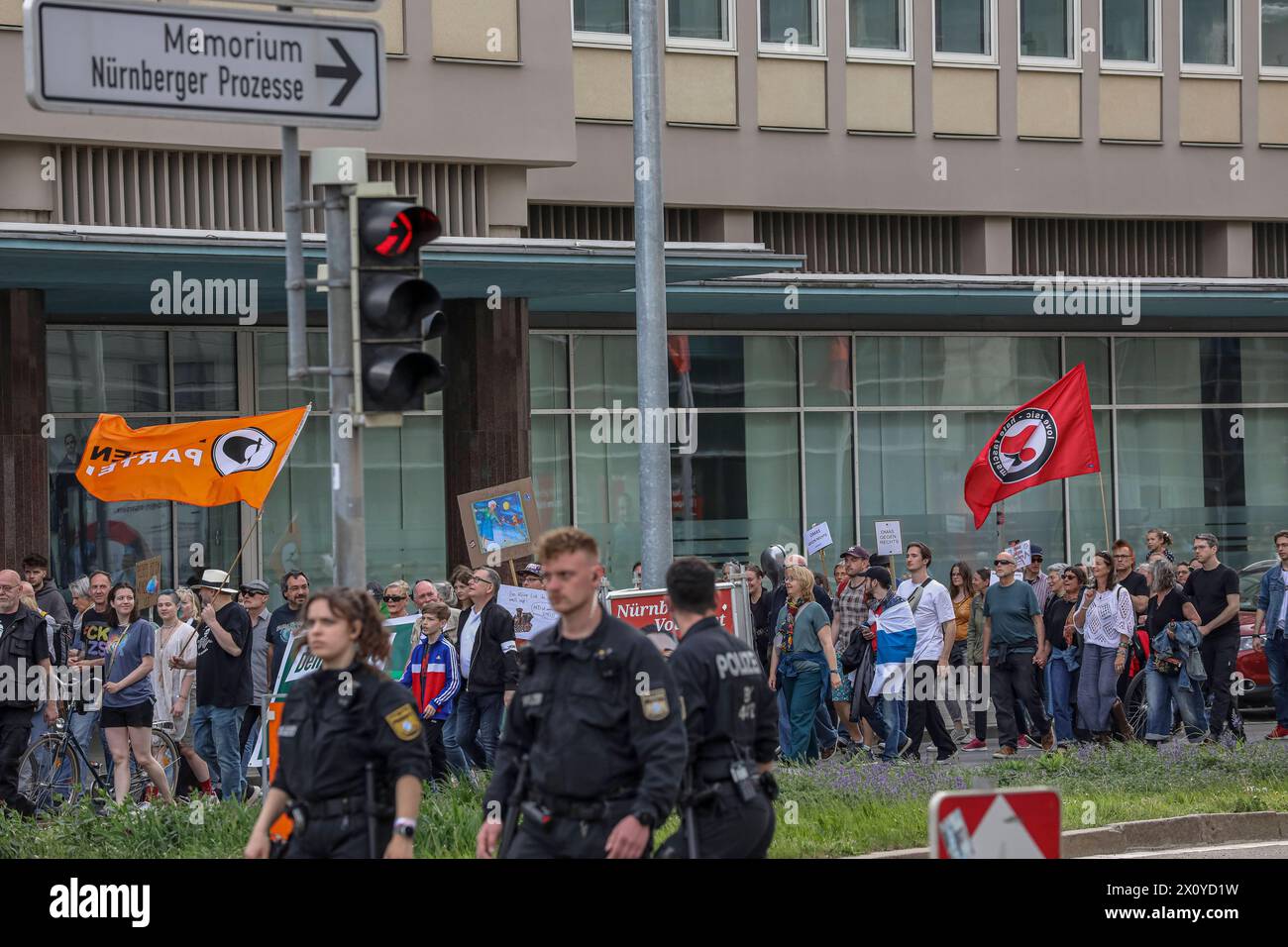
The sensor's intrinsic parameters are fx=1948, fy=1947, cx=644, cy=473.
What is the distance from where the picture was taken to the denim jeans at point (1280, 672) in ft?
54.8

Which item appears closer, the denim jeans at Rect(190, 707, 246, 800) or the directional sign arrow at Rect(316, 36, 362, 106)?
the directional sign arrow at Rect(316, 36, 362, 106)

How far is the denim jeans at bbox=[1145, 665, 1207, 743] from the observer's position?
16.2 meters

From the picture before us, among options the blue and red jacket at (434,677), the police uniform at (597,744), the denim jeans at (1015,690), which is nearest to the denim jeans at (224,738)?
the blue and red jacket at (434,677)

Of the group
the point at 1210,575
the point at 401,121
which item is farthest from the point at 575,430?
the point at 1210,575

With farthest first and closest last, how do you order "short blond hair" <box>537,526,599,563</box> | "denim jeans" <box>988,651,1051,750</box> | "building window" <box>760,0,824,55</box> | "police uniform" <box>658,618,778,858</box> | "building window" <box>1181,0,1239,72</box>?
"building window" <box>1181,0,1239,72</box> → "building window" <box>760,0,824,55</box> → "denim jeans" <box>988,651,1051,750</box> → "police uniform" <box>658,618,778,858</box> → "short blond hair" <box>537,526,599,563</box>

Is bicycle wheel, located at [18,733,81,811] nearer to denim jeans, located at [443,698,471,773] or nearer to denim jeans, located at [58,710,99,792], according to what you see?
denim jeans, located at [58,710,99,792]

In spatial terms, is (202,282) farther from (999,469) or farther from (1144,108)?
(1144,108)

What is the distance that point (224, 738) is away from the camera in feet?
46.6

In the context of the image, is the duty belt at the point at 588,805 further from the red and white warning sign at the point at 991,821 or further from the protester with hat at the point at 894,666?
the protester with hat at the point at 894,666

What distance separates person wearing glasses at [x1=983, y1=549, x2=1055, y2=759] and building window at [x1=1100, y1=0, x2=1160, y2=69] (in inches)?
449

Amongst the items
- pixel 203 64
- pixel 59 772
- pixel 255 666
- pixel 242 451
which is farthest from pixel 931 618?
pixel 203 64

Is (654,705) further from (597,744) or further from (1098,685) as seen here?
(1098,685)

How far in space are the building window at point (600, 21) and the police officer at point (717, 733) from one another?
1557cm

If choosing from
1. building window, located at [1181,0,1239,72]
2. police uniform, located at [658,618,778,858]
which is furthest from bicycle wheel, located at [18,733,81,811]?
building window, located at [1181,0,1239,72]
